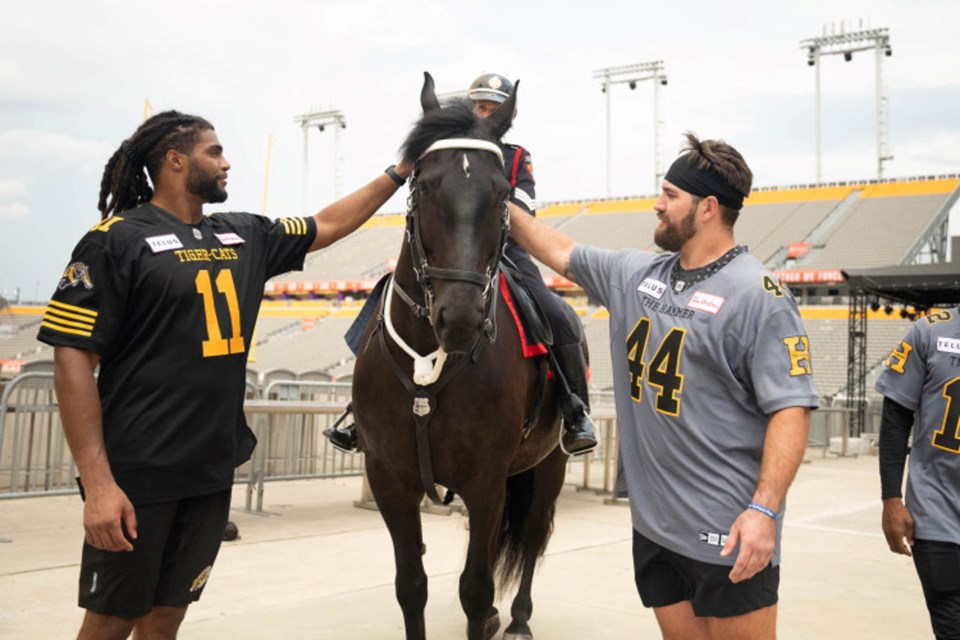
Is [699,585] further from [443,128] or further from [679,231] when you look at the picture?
[443,128]

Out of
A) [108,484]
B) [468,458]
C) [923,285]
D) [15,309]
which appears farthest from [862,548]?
[15,309]

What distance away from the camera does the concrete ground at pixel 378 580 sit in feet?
15.3

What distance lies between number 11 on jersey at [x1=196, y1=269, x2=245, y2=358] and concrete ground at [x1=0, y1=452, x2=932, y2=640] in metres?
2.21

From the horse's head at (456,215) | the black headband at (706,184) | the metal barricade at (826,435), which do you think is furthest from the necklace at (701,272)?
the metal barricade at (826,435)

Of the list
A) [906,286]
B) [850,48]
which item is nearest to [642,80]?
[850,48]

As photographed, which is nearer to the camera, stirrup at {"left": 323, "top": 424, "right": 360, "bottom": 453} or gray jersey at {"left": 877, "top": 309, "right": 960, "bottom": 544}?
gray jersey at {"left": 877, "top": 309, "right": 960, "bottom": 544}

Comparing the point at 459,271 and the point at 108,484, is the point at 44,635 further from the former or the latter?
the point at 459,271

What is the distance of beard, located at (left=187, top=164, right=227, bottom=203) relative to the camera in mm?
2746

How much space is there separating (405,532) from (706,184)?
2031 millimetres

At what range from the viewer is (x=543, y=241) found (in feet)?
10.5

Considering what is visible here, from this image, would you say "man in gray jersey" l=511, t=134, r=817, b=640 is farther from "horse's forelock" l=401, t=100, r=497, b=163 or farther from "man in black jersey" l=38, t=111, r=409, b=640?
"man in black jersey" l=38, t=111, r=409, b=640

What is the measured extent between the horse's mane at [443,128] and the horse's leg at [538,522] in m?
2.29

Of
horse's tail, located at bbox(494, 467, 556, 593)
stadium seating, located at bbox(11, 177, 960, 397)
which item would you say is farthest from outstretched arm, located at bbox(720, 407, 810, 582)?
stadium seating, located at bbox(11, 177, 960, 397)

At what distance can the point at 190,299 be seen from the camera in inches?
102
